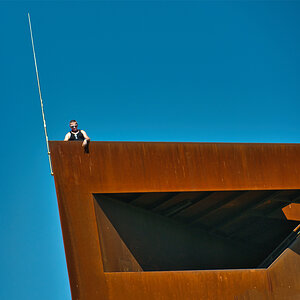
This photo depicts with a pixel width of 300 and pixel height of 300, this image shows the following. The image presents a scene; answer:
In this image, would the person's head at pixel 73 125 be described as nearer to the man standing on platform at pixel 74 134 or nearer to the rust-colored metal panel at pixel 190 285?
the man standing on platform at pixel 74 134

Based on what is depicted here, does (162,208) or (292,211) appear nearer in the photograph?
(162,208)

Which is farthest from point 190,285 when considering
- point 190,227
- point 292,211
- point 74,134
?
point 74,134

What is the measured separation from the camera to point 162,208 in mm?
8859

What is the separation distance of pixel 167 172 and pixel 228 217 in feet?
8.91

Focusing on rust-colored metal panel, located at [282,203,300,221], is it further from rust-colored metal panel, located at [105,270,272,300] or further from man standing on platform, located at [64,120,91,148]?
man standing on platform, located at [64,120,91,148]

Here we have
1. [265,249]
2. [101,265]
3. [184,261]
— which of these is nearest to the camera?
[101,265]

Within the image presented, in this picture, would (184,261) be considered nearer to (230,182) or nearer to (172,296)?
(172,296)

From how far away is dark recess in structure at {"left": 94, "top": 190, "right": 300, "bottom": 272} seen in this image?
8.02 m

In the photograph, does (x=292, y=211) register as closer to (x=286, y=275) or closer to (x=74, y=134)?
(x=286, y=275)

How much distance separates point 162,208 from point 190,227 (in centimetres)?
117

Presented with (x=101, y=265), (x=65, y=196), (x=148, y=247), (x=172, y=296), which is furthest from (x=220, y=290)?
(x=65, y=196)

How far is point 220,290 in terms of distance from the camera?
7.80 metres

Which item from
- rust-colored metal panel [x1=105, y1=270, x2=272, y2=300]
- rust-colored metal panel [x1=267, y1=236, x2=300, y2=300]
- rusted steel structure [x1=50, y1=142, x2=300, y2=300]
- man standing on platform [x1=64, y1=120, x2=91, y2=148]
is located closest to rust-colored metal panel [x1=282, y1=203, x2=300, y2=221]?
rusted steel structure [x1=50, y1=142, x2=300, y2=300]

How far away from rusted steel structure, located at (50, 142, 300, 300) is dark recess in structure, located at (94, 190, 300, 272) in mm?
25
